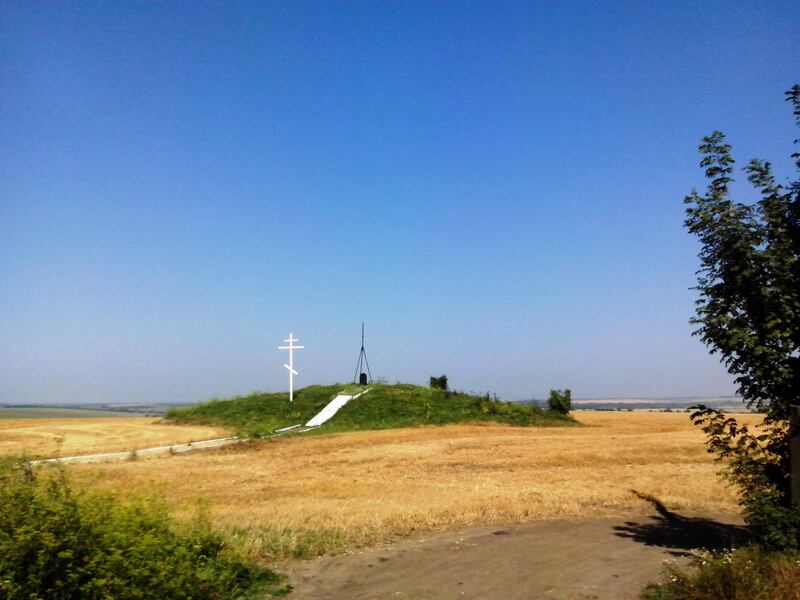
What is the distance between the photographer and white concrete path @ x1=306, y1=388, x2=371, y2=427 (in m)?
39.0

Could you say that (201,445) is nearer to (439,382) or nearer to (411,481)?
(411,481)

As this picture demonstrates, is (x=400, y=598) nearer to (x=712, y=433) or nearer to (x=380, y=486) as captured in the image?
(x=712, y=433)

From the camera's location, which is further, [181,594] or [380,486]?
[380,486]

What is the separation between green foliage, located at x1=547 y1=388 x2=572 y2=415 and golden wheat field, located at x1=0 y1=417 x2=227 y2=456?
2222 cm

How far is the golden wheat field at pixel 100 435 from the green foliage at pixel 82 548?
2325 cm

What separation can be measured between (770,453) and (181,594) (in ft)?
28.3

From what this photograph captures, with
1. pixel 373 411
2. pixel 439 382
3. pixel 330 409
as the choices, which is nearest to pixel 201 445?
pixel 330 409

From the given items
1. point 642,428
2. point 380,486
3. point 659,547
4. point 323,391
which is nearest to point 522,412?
point 642,428

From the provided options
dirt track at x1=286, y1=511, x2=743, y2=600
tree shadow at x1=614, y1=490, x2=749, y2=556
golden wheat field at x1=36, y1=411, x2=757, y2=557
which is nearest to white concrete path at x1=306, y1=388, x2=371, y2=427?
golden wheat field at x1=36, y1=411, x2=757, y2=557

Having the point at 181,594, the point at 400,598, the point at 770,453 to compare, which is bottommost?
the point at 400,598

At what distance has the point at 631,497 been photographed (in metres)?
15.2

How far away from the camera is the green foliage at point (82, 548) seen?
18.7 feet

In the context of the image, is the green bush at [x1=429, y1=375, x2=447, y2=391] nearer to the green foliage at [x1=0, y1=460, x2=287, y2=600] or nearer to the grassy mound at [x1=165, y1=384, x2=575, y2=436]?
the grassy mound at [x1=165, y1=384, x2=575, y2=436]

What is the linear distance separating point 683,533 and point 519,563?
13.6 feet
